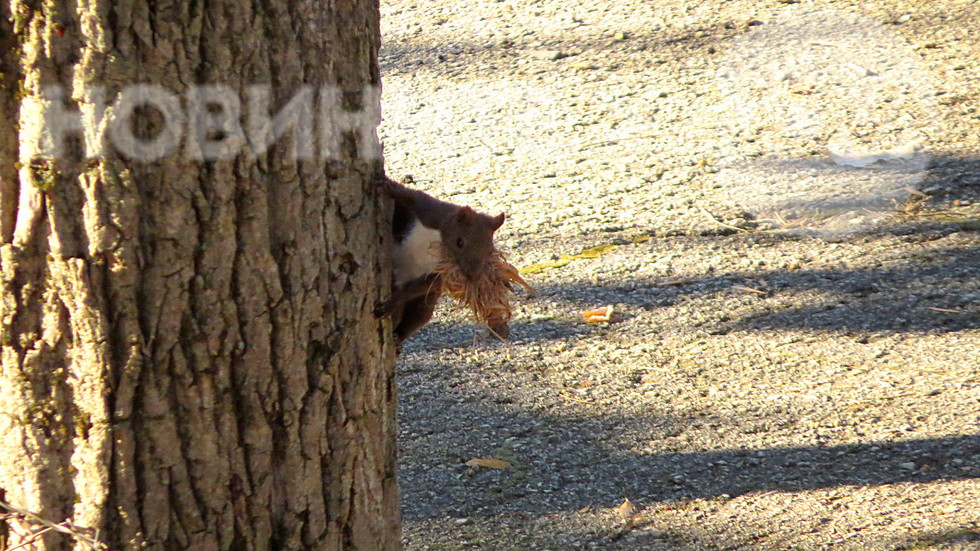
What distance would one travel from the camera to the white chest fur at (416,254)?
251 centimetres

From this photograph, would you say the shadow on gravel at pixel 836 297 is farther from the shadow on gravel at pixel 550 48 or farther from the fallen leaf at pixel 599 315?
the shadow on gravel at pixel 550 48

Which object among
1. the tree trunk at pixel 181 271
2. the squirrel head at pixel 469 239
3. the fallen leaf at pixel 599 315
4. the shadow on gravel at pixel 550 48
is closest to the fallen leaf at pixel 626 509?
the squirrel head at pixel 469 239

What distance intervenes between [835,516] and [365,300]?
6.00 feet

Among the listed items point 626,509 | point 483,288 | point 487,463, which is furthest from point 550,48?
point 483,288

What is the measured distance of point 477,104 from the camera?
23.3 feet

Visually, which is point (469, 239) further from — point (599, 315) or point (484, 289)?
point (599, 315)

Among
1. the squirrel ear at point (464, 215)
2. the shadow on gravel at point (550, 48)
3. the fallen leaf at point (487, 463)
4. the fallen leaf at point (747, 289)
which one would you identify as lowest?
the fallen leaf at point (487, 463)

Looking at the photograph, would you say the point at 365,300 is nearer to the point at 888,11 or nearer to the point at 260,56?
the point at 260,56

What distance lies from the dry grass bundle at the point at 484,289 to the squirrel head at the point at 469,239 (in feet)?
0.08

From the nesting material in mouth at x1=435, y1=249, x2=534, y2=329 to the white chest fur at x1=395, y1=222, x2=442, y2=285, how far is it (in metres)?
0.06

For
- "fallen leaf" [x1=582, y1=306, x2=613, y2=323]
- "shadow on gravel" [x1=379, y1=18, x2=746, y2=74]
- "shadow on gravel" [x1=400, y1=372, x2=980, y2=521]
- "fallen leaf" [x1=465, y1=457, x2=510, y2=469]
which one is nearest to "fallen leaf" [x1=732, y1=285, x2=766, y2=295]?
"fallen leaf" [x1=582, y1=306, x2=613, y2=323]

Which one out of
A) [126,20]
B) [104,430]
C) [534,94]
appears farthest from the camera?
[534,94]

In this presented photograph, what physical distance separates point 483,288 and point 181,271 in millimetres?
914

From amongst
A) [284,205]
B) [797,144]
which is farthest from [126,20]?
[797,144]
